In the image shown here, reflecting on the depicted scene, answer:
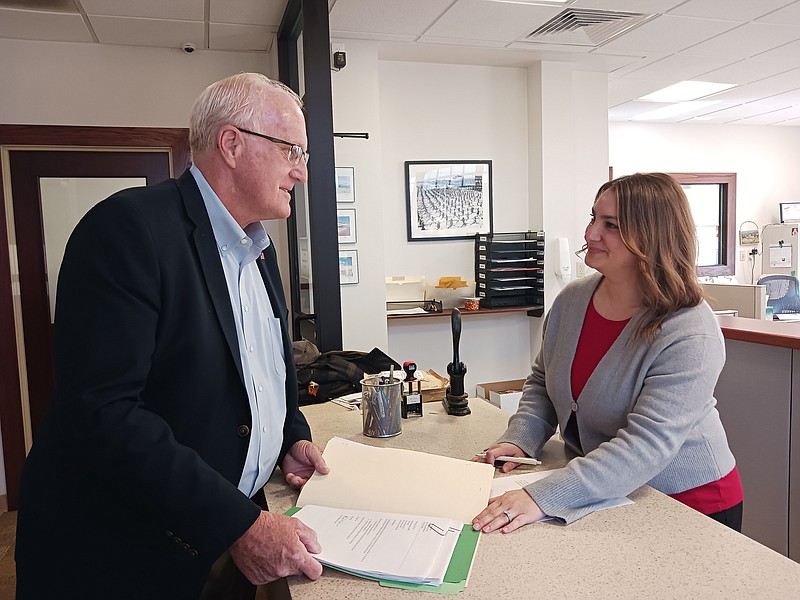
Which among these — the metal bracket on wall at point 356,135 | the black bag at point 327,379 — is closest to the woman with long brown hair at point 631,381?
the black bag at point 327,379

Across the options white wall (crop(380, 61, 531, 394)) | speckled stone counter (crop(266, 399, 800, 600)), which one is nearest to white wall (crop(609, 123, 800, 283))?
white wall (crop(380, 61, 531, 394))

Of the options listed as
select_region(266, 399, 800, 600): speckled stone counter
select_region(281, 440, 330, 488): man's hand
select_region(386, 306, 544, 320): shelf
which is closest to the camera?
select_region(266, 399, 800, 600): speckled stone counter

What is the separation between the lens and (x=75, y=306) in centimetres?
99

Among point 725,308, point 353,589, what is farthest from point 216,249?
point 725,308

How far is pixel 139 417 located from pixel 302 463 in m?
0.46

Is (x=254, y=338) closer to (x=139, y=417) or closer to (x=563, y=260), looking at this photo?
(x=139, y=417)

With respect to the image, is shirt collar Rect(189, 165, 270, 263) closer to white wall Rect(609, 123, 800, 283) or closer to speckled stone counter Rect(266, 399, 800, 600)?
speckled stone counter Rect(266, 399, 800, 600)

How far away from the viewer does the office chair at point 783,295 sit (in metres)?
5.99

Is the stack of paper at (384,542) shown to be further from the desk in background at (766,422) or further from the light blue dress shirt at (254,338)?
the desk in background at (766,422)

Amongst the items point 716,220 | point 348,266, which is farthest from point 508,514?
point 716,220

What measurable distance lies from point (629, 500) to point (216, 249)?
926 mm

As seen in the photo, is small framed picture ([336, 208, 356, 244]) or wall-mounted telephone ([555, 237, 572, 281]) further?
wall-mounted telephone ([555, 237, 572, 281])

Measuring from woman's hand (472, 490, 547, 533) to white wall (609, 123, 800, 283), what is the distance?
5.99 m

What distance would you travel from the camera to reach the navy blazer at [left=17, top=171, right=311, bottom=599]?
0.98m
